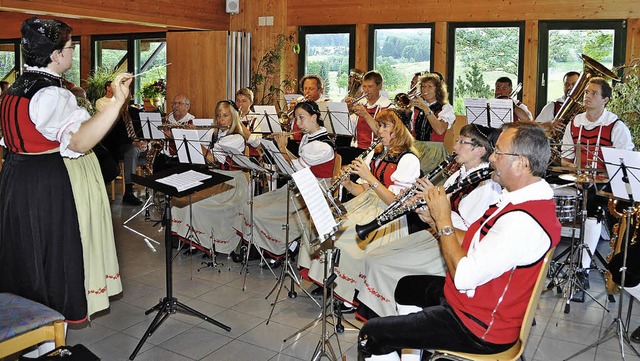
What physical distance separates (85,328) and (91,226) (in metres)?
1.40

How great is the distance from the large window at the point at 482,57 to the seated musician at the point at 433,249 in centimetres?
531

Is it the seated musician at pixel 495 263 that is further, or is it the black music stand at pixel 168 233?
the black music stand at pixel 168 233

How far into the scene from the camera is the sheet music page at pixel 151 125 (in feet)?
21.7

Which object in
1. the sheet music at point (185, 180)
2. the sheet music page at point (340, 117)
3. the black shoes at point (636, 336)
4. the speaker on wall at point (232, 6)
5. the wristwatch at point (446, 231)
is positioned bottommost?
the black shoes at point (636, 336)

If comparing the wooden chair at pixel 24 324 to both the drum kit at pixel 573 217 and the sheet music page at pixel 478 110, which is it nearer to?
the drum kit at pixel 573 217

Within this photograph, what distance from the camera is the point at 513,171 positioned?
2385 millimetres

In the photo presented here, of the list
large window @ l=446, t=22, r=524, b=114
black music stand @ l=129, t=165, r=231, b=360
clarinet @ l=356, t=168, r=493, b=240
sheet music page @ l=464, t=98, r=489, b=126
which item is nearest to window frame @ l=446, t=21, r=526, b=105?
large window @ l=446, t=22, r=524, b=114

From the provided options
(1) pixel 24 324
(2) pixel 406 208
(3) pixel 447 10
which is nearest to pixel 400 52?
(3) pixel 447 10

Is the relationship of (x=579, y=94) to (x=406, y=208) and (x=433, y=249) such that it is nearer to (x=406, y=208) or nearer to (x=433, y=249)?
(x=433, y=249)

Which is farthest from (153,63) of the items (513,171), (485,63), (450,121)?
(513,171)

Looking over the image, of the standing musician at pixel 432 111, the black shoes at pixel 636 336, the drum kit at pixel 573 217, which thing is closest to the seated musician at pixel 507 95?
the standing musician at pixel 432 111

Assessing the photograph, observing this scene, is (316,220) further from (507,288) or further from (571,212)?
(571,212)

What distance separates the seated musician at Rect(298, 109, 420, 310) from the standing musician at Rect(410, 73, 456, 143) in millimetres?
2334

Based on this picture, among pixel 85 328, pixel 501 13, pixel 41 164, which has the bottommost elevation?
pixel 85 328
